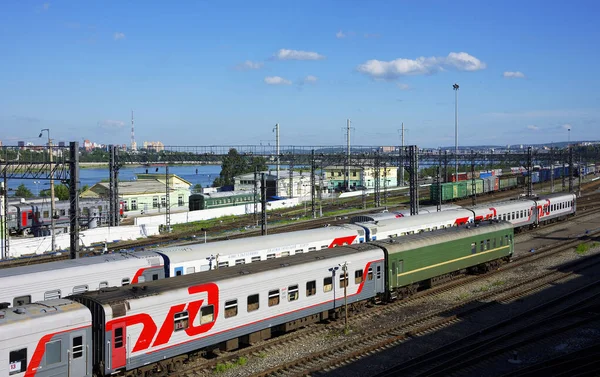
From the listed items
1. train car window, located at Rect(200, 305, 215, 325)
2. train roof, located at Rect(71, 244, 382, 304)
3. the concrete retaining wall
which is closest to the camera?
train roof, located at Rect(71, 244, 382, 304)

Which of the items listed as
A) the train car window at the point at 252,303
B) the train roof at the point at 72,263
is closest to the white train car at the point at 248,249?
the train roof at the point at 72,263

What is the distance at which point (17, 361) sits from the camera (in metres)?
12.2

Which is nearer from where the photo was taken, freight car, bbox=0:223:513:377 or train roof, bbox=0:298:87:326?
train roof, bbox=0:298:87:326

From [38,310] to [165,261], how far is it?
7959 mm

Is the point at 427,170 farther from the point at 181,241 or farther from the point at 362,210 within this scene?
the point at 181,241

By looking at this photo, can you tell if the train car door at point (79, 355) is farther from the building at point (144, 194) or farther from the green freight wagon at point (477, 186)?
the green freight wagon at point (477, 186)

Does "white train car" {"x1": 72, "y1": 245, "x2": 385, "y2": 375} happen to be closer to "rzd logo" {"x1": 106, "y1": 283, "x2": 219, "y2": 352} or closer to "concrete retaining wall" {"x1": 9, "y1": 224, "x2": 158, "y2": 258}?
"rzd logo" {"x1": 106, "y1": 283, "x2": 219, "y2": 352}

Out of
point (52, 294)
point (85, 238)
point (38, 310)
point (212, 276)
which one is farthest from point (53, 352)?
point (85, 238)

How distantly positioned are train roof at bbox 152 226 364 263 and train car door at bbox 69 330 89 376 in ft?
25.9

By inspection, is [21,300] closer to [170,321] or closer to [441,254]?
[170,321]

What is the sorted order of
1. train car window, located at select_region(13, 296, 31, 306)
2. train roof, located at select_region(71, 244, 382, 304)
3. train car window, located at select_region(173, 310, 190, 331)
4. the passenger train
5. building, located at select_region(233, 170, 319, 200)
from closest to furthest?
train roof, located at select_region(71, 244, 382, 304)
train car window, located at select_region(173, 310, 190, 331)
train car window, located at select_region(13, 296, 31, 306)
the passenger train
building, located at select_region(233, 170, 319, 200)

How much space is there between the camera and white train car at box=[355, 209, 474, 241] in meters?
30.0

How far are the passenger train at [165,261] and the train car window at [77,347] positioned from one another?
15.9 ft

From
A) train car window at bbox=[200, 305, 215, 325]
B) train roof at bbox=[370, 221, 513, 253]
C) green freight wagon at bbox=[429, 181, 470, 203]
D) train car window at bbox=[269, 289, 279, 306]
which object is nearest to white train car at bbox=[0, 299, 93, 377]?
train car window at bbox=[200, 305, 215, 325]
